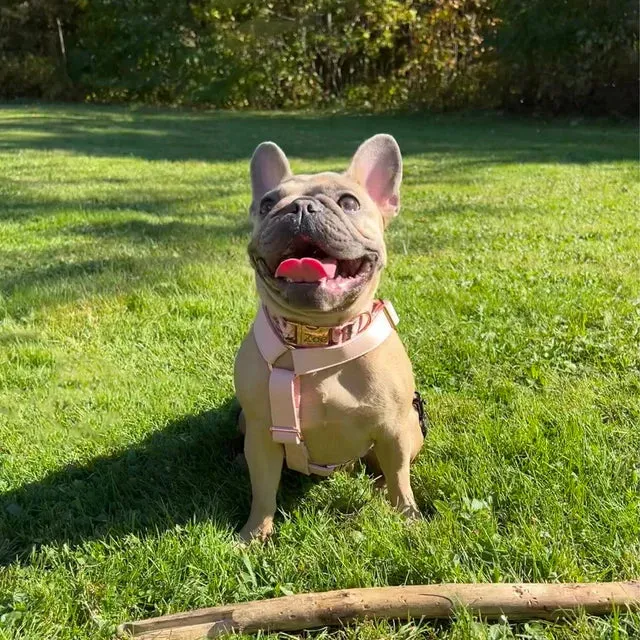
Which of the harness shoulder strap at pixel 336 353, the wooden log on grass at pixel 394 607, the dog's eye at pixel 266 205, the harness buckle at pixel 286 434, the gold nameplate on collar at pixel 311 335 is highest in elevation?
the dog's eye at pixel 266 205

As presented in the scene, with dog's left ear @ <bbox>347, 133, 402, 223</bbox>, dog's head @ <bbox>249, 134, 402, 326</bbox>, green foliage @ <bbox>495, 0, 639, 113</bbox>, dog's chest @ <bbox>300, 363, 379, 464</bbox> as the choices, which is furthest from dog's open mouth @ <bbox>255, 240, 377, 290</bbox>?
green foliage @ <bbox>495, 0, 639, 113</bbox>

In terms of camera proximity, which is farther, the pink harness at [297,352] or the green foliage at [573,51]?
the green foliage at [573,51]

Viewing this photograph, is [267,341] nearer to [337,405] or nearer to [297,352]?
[297,352]

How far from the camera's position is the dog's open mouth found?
2.19 metres

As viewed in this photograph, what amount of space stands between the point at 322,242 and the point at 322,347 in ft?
1.32

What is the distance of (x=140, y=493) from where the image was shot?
2750mm

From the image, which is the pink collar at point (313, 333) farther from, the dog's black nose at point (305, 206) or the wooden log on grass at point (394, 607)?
the wooden log on grass at point (394, 607)

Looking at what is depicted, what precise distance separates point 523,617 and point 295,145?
11.8 metres

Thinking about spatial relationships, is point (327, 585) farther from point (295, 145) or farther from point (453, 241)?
point (295, 145)

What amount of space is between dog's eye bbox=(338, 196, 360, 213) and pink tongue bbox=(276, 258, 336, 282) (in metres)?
0.28

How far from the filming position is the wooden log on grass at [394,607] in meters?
1.96

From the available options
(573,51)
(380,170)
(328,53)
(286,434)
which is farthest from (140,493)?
(328,53)

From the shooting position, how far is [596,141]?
13500mm

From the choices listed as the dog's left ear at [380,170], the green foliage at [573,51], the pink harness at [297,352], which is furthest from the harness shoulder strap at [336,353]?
the green foliage at [573,51]
